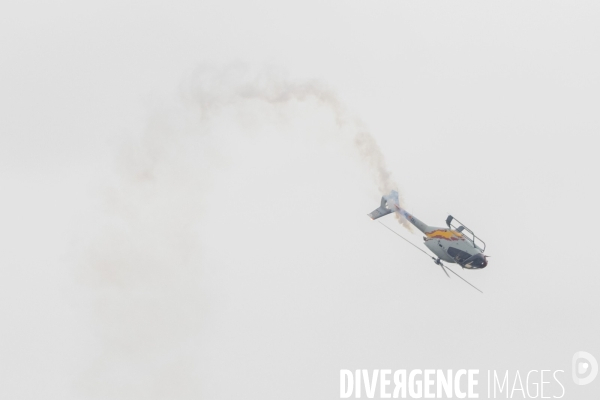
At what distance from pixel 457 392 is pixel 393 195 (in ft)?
80.2

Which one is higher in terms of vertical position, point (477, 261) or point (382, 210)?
point (382, 210)

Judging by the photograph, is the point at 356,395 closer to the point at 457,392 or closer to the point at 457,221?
the point at 457,392

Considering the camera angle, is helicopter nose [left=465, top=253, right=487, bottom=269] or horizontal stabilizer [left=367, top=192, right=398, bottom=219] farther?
horizontal stabilizer [left=367, top=192, right=398, bottom=219]

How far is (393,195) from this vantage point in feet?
346

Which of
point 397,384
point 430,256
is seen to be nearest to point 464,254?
point 430,256

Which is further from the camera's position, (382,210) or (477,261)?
(382,210)

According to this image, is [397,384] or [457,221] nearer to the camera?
[457,221]

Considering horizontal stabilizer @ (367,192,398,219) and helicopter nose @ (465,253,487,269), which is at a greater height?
horizontal stabilizer @ (367,192,398,219)

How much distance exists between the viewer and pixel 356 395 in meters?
123

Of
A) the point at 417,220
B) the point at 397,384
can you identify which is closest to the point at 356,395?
the point at 397,384

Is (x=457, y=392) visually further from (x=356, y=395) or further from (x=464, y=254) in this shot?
(x=464, y=254)

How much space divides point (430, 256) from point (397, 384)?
23791 millimetres

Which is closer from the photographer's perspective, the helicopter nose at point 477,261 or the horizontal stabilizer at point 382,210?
the helicopter nose at point 477,261

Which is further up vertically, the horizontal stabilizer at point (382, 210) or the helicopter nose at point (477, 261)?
the horizontal stabilizer at point (382, 210)
